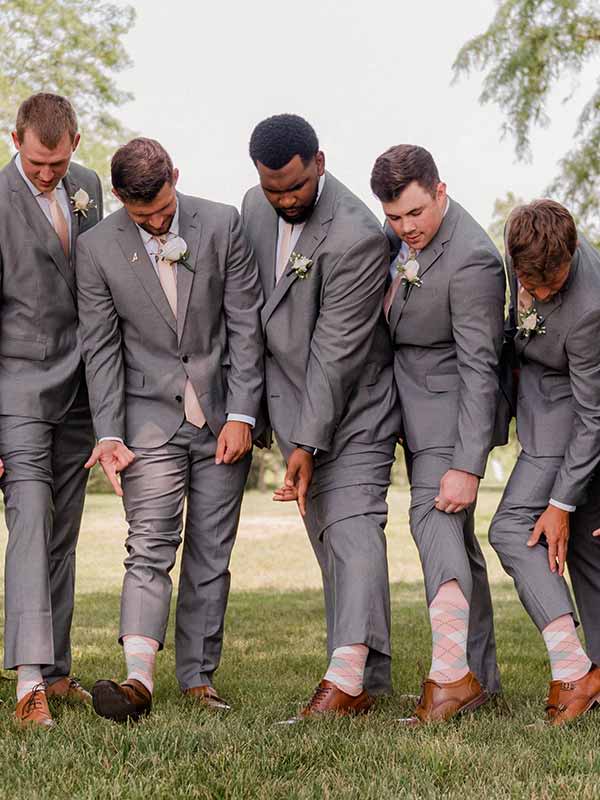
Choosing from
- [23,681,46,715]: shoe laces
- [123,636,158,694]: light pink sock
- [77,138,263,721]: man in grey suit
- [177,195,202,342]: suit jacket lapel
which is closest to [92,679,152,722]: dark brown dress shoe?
[123,636,158,694]: light pink sock

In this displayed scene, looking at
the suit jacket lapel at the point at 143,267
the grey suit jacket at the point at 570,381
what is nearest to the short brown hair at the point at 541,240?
the grey suit jacket at the point at 570,381

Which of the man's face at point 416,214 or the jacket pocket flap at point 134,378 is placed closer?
the man's face at point 416,214

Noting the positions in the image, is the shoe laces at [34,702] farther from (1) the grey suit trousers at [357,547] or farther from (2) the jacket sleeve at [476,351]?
(2) the jacket sleeve at [476,351]

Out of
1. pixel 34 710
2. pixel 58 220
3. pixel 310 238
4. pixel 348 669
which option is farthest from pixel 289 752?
pixel 58 220

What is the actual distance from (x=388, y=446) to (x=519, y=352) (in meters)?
0.75

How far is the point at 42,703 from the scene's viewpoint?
478 centimetres

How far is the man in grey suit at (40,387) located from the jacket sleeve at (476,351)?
5.85 feet

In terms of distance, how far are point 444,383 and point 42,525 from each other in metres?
1.89

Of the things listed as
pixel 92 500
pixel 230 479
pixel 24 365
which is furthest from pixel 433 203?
pixel 92 500

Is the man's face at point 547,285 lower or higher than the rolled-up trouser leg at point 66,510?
higher

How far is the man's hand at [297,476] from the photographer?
5160mm

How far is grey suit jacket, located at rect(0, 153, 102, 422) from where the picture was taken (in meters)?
5.23

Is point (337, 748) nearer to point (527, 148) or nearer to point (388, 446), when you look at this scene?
point (388, 446)

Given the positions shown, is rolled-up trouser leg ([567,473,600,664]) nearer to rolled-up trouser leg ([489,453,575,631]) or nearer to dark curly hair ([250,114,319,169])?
rolled-up trouser leg ([489,453,575,631])
